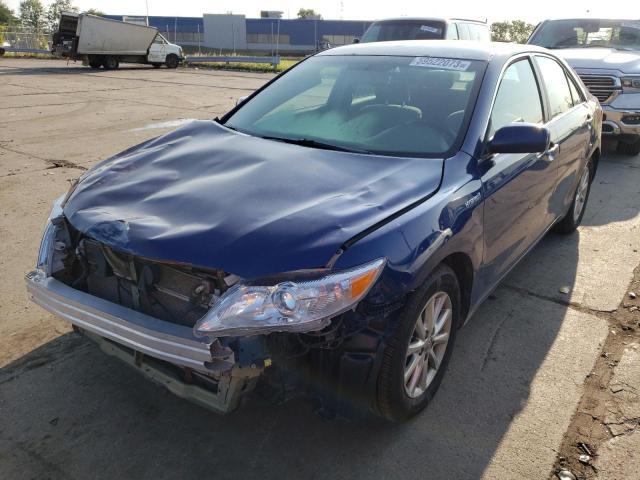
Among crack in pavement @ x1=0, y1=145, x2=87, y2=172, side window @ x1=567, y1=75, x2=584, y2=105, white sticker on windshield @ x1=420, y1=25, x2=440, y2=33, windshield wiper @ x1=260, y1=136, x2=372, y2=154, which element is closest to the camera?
windshield wiper @ x1=260, y1=136, x2=372, y2=154

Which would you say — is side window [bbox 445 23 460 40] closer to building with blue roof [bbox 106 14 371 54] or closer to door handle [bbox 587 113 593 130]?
door handle [bbox 587 113 593 130]

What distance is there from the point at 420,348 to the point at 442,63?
1.87m

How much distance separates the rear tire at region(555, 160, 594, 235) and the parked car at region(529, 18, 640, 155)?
311cm

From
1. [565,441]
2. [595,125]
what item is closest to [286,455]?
[565,441]

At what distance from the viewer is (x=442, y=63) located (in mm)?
3533

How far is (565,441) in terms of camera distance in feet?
8.84

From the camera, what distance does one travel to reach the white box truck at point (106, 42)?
24062 mm

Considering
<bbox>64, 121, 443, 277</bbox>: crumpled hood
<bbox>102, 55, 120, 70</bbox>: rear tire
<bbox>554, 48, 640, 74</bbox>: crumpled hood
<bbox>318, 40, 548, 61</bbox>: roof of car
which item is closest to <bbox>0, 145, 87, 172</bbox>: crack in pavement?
<bbox>64, 121, 443, 277</bbox>: crumpled hood

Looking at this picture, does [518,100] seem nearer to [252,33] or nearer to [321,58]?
[321,58]

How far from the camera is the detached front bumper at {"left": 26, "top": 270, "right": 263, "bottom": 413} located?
2.12 m

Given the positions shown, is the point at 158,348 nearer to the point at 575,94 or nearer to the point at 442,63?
the point at 442,63

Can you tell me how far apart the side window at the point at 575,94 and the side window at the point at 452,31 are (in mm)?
6168

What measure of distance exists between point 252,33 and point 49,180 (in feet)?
201

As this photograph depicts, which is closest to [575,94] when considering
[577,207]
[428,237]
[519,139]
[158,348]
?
[577,207]
